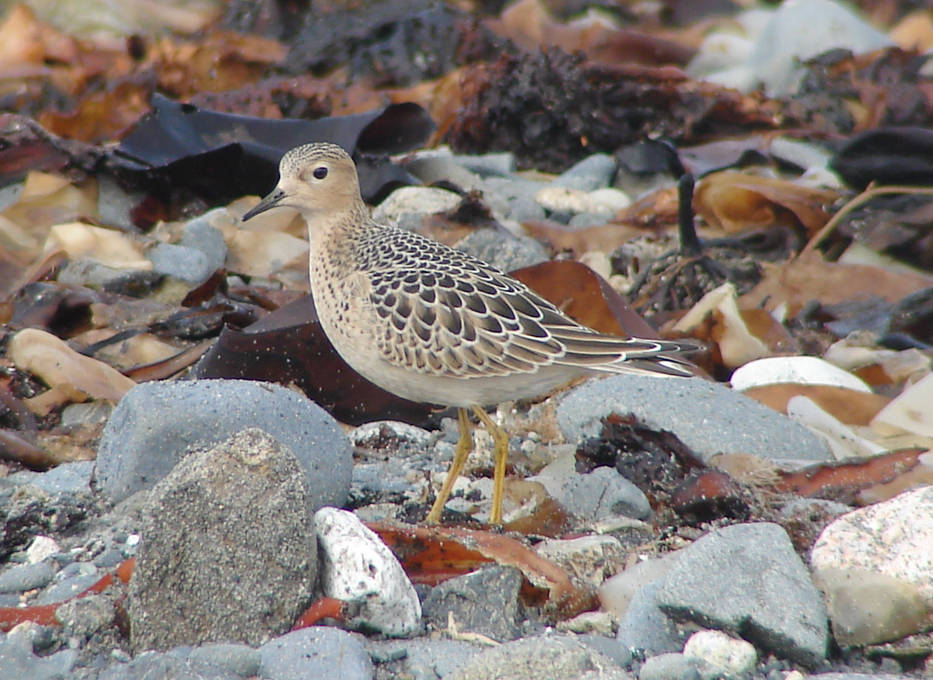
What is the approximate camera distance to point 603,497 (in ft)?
11.9

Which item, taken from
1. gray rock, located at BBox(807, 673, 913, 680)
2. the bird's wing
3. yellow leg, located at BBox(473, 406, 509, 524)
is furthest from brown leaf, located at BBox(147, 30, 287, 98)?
gray rock, located at BBox(807, 673, 913, 680)

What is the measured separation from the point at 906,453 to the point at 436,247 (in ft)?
5.54

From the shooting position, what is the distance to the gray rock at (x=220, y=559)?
2.71 m

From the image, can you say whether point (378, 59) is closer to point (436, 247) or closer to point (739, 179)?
point (739, 179)

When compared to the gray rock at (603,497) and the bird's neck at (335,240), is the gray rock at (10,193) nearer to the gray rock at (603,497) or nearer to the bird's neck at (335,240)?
the bird's neck at (335,240)

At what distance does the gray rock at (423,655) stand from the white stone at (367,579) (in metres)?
0.05

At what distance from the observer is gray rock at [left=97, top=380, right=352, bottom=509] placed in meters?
3.35

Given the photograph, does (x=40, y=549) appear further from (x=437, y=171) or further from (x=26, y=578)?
(x=437, y=171)

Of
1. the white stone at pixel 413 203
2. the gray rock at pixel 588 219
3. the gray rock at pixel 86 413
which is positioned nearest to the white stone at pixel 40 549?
the gray rock at pixel 86 413

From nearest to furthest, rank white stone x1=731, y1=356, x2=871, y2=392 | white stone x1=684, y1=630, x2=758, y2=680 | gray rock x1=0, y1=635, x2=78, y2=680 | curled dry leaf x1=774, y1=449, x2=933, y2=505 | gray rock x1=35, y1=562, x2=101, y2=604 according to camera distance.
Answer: gray rock x1=0, y1=635, x2=78, y2=680 < white stone x1=684, y1=630, x2=758, y2=680 < gray rock x1=35, y1=562, x2=101, y2=604 < curled dry leaf x1=774, y1=449, x2=933, y2=505 < white stone x1=731, y1=356, x2=871, y2=392

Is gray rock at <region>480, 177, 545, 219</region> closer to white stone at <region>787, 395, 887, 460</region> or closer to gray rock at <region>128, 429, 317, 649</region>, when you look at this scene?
white stone at <region>787, 395, 887, 460</region>

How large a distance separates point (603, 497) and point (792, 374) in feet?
4.62

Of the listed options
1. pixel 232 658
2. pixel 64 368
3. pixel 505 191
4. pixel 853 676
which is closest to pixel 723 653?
pixel 853 676

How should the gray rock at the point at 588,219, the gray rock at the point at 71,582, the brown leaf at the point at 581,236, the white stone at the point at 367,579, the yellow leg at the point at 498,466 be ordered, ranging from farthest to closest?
the gray rock at the point at 588,219 < the brown leaf at the point at 581,236 < the yellow leg at the point at 498,466 < the gray rock at the point at 71,582 < the white stone at the point at 367,579
